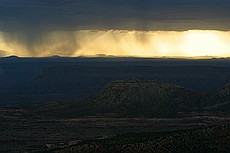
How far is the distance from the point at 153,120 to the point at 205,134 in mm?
80835

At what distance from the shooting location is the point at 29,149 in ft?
453

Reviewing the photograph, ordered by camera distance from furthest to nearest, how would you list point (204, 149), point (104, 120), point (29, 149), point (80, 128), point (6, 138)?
1. point (104, 120)
2. point (80, 128)
3. point (6, 138)
4. point (29, 149)
5. point (204, 149)

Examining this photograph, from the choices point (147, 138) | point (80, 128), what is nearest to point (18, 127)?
point (80, 128)

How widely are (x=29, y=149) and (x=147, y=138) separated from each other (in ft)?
124

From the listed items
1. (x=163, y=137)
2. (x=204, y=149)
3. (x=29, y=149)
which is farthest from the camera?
(x=29, y=149)

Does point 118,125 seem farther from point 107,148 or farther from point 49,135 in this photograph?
point 107,148

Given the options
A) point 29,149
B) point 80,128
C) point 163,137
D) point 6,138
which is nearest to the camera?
point 163,137

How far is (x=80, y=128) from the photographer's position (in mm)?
172250

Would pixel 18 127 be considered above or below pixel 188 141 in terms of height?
above

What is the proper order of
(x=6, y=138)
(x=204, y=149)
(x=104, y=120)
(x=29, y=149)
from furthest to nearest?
(x=104, y=120)
(x=6, y=138)
(x=29, y=149)
(x=204, y=149)

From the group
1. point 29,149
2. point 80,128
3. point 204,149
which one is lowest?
point 204,149

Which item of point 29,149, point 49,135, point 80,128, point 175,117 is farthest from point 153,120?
point 29,149

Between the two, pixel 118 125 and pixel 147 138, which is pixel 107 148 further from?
pixel 118 125

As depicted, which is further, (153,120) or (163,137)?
(153,120)
